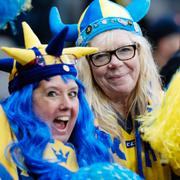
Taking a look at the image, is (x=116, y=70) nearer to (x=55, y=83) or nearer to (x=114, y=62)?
(x=114, y=62)

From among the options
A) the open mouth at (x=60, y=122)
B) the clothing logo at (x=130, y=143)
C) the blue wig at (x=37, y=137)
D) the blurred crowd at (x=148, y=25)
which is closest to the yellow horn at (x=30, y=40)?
the blue wig at (x=37, y=137)

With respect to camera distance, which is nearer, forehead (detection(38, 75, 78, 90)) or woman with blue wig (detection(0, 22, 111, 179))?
woman with blue wig (detection(0, 22, 111, 179))

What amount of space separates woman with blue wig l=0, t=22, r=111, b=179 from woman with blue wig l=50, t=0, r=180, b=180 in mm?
442

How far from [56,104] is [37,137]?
0.18m

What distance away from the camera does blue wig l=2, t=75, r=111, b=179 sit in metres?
3.15

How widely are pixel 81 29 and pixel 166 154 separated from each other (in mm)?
1018

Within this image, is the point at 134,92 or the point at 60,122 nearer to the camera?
the point at 60,122

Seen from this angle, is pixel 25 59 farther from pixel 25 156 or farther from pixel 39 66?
pixel 25 156

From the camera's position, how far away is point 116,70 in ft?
12.7

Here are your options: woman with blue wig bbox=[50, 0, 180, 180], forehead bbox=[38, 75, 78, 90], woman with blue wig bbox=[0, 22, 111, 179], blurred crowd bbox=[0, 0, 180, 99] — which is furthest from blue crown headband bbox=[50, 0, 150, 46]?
blurred crowd bbox=[0, 0, 180, 99]

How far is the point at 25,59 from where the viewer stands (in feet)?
10.7

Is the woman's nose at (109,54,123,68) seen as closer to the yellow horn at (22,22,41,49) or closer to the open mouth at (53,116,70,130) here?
the yellow horn at (22,22,41,49)

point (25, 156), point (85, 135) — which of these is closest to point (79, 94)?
point (85, 135)

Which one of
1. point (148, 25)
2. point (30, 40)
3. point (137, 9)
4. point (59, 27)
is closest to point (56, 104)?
point (30, 40)
